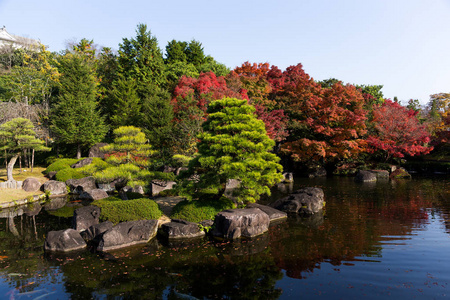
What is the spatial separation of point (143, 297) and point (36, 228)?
9107mm

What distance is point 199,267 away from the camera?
8852mm

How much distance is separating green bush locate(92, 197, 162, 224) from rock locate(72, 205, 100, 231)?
0.85 feet

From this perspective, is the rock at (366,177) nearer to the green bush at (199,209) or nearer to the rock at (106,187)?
the green bush at (199,209)

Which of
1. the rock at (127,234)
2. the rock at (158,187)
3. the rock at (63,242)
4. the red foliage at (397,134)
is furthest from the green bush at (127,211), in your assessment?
the red foliage at (397,134)

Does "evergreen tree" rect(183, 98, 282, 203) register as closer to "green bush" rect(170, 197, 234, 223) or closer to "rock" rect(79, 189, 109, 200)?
"green bush" rect(170, 197, 234, 223)

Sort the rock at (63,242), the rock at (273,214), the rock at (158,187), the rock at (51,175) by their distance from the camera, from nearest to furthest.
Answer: the rock at (63,242)
the rock at (273,214)
the rock at (158,187)
the rock at (51,175)

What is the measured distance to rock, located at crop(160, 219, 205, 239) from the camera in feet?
38.7

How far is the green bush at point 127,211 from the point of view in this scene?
12.6m

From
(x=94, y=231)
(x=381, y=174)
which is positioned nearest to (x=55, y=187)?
(x=94, y=231)

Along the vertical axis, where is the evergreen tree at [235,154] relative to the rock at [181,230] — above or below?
above

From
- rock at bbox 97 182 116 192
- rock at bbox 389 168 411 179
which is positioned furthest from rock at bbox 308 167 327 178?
rock at bbox 97 182 116 192

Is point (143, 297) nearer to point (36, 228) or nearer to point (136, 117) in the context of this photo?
point (36, 228)

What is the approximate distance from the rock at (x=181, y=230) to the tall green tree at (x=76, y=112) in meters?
20.9

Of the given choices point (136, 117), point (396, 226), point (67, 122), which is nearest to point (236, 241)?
point (396, 226)
